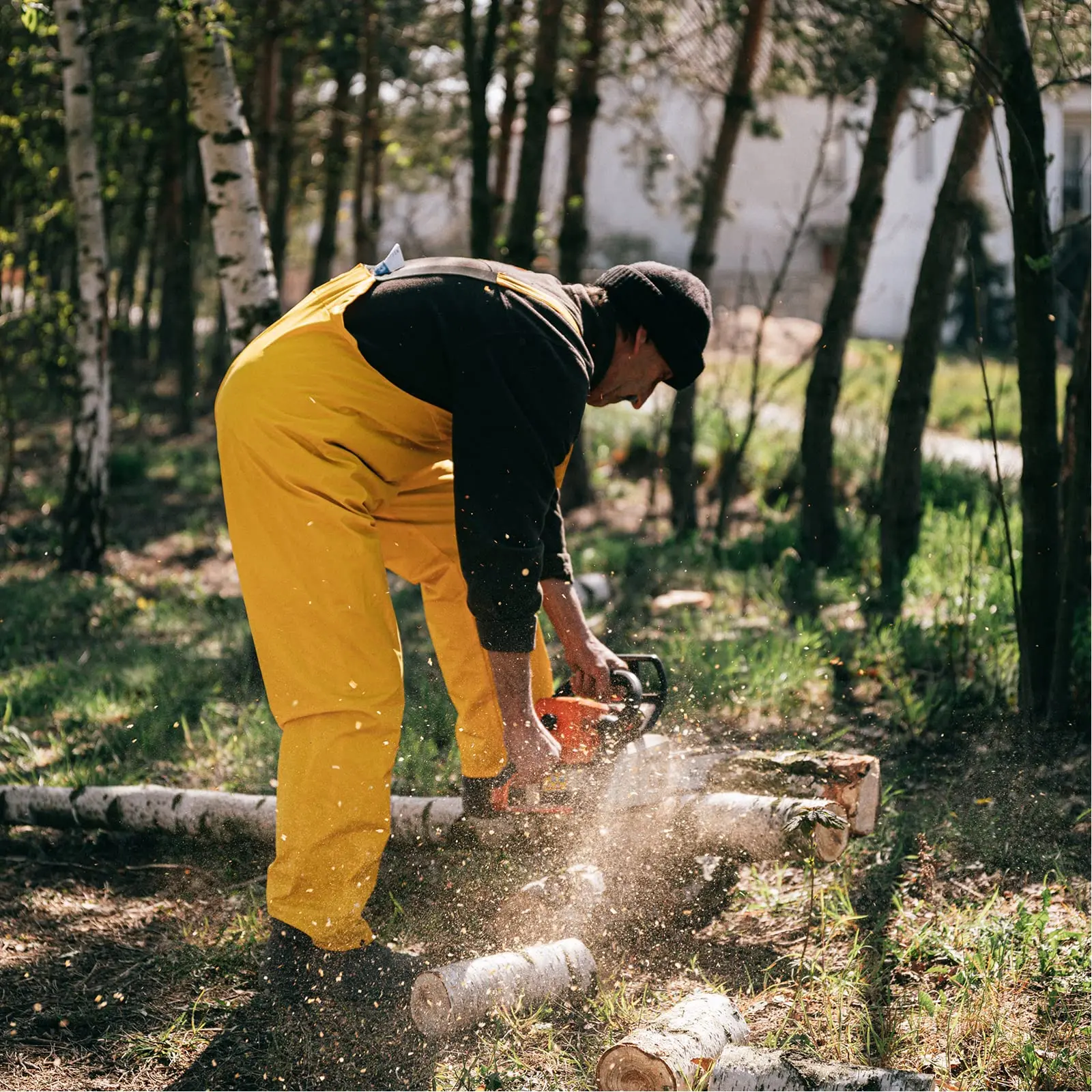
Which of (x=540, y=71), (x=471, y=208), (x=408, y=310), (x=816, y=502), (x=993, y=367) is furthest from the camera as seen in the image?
(x=993, y=367)

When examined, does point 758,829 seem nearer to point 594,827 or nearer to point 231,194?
point 594,827

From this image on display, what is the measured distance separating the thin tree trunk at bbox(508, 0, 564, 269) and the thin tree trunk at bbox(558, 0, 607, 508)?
37 cm

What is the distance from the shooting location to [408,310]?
292 centimetres

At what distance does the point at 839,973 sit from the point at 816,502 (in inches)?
175

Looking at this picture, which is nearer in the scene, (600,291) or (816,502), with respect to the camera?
(600,291)

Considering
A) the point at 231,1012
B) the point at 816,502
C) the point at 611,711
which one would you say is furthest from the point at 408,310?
the point at 816,502

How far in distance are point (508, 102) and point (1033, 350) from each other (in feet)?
28.7

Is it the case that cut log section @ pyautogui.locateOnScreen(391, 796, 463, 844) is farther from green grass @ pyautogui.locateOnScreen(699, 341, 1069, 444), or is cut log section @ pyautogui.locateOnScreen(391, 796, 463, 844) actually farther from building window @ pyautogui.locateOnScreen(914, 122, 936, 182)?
building window @ pyautogui.locateOnScreen(914, 122, 936, 182)

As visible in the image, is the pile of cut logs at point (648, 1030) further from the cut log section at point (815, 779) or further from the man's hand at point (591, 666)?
the cut log section at point (815, 779)

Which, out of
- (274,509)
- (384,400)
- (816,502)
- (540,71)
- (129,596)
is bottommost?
(129,596)

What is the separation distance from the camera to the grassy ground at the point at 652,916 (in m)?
2.89

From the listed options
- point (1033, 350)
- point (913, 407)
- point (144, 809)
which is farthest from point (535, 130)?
point (144, 809)

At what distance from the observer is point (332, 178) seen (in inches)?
508

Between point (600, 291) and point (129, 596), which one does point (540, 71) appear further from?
point (600, 291)
